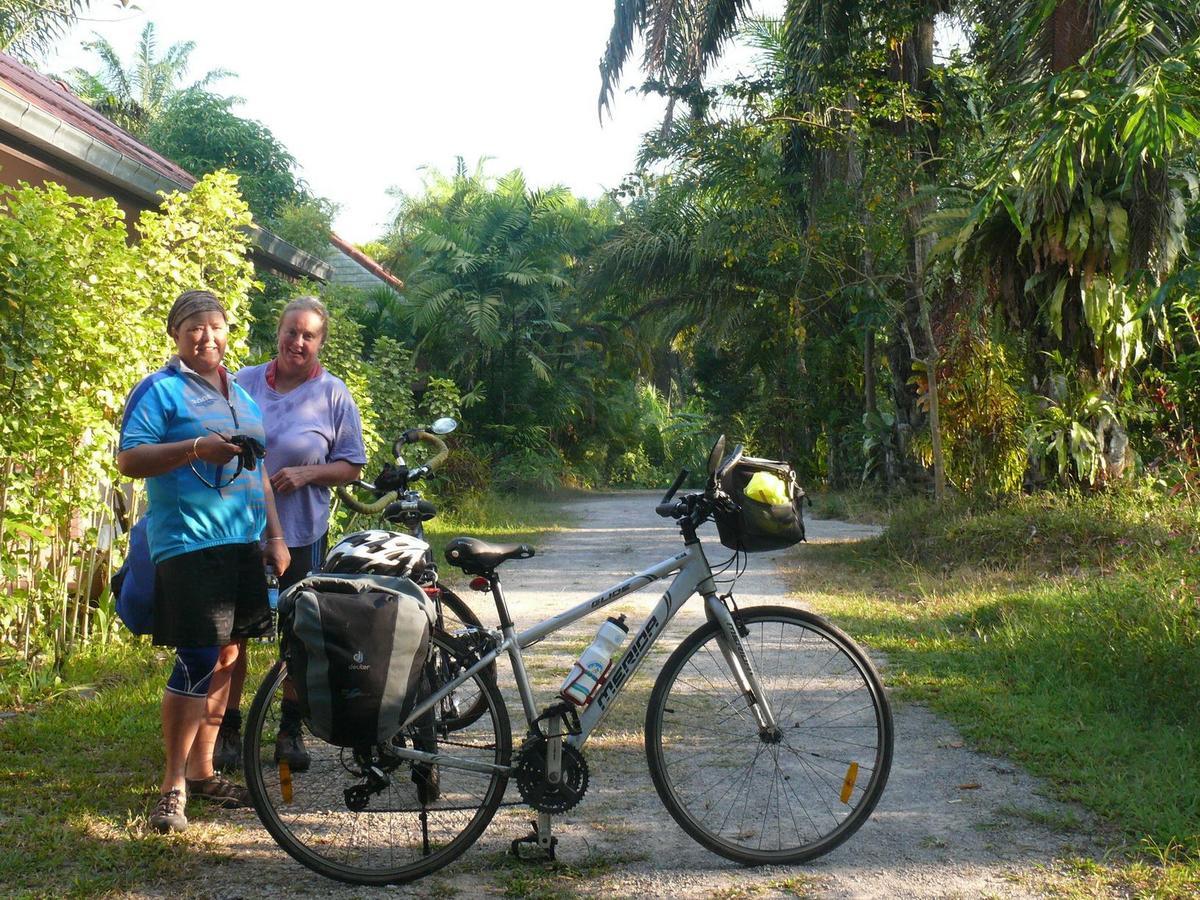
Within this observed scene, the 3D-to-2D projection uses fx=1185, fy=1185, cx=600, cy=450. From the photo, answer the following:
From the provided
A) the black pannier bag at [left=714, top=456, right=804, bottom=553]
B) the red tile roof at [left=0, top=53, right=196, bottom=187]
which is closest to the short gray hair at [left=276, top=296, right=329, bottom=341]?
the black pannier bag at [left=714, top=456, right=804, bottom=553]

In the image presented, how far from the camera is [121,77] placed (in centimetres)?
4778

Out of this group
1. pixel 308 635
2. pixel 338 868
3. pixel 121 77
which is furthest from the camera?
pixel 121 77

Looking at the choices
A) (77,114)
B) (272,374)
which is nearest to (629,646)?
(272,374)

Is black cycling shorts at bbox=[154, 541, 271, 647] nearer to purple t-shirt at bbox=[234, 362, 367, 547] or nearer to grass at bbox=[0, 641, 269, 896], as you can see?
purple t-shirt at bbox=[234, 362, 367, 547]

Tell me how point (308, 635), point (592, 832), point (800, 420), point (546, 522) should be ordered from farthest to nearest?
point (800, 420)
point (546, 522)
point (592, 832)
point (308, 635)

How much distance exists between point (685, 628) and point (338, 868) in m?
5.00

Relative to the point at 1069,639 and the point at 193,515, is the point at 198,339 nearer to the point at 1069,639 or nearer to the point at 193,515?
the point at 193,515

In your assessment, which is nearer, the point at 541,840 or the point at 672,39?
the point at 541,840

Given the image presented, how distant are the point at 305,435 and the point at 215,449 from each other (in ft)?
2.93

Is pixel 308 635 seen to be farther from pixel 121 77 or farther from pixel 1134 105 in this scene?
pixel 121 77

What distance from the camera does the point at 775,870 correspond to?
13.3ft

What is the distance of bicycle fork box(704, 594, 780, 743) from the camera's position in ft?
13.5

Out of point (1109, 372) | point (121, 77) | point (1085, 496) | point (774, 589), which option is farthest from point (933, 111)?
point (121, 77)

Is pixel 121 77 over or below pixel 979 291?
over
